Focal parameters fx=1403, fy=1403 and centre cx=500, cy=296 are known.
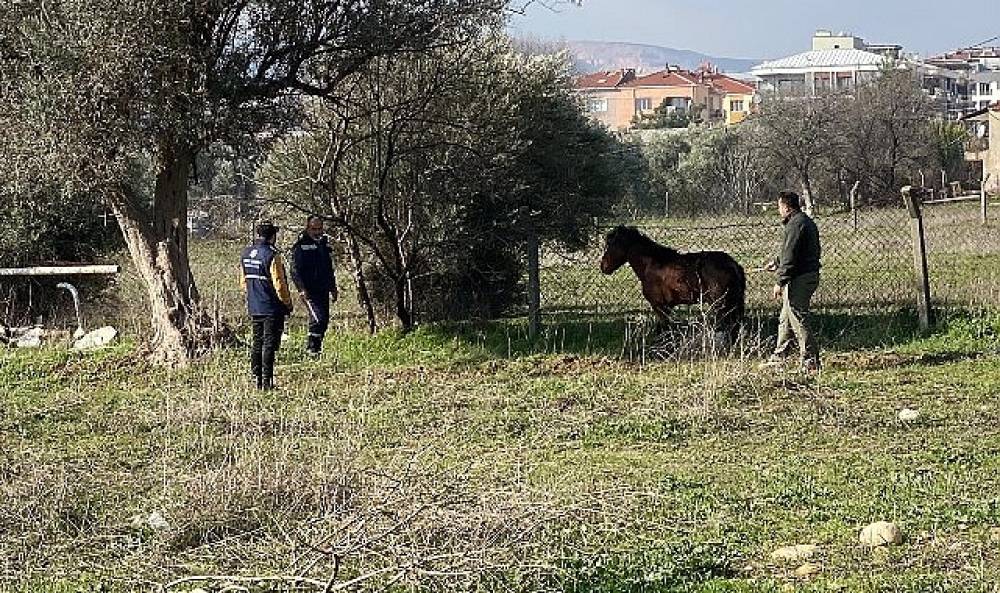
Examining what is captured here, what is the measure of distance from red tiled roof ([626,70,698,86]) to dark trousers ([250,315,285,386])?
14171cm

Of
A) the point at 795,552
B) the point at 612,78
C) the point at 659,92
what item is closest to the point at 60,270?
the point at 795,552

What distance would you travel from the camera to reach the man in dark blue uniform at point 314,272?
17031mm

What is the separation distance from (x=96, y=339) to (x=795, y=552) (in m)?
14.1

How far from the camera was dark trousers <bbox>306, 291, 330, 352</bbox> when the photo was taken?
56.0 ft

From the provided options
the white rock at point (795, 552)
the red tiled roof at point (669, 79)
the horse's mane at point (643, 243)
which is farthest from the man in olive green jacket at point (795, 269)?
the red tiled roof at point (669, 79)

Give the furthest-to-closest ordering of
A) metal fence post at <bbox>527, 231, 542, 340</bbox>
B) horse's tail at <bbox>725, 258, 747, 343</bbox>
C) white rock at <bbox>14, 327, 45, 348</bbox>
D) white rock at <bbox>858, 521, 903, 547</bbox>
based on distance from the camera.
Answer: white rock at <bbox>14, 327, 45, 348</bbox>
metal fence post at <bbox>527, 231, 542, 340</bbox>
horse's tail at <bbox>725, 258, 747, 343</bbox>
white rock at <bbox>858, 521, 903, 547</bbox>

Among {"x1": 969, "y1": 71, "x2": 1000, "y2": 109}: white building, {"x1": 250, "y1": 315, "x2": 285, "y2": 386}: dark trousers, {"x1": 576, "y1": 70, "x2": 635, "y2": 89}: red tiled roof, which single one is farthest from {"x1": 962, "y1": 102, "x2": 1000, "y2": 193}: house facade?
{"x1": 969, "y1": 71, "x2": 1000, "y2": 109}: white building

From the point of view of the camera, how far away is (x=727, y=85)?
550 feet

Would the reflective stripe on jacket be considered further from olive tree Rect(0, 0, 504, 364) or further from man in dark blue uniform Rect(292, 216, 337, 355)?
man in dark blue uniform Rect(292, 216, 337, 355)

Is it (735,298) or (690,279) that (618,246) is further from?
(735,298)

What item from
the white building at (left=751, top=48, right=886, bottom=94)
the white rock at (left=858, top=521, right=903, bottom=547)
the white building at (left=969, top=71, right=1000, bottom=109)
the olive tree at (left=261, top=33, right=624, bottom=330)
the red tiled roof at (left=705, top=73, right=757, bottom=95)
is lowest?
the white rock at (left=858, top=521, right=903, bottom=547)

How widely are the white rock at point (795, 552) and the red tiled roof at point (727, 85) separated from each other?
156m

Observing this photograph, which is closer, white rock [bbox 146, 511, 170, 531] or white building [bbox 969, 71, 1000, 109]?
white rock [bbox 146, 511, 170, 531]

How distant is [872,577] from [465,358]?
10385 millimetres
